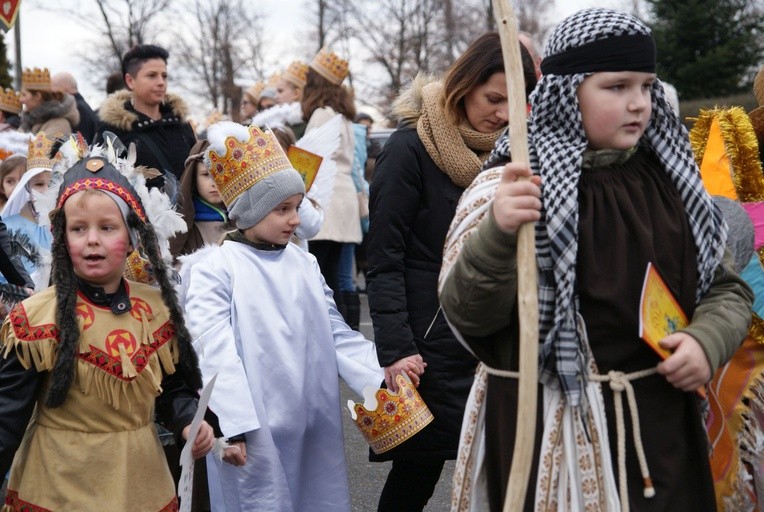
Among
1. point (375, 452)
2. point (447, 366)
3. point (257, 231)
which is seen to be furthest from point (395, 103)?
point (375, 452)

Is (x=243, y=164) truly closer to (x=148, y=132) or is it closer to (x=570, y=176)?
(x=570, y=176)

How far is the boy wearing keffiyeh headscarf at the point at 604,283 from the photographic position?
2.38 m

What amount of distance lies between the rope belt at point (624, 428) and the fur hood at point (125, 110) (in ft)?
14.8

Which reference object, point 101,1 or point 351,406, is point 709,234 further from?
point 101,1

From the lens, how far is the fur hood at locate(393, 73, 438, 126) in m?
3.97

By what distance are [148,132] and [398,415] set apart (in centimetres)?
333

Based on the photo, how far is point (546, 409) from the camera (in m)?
2.46

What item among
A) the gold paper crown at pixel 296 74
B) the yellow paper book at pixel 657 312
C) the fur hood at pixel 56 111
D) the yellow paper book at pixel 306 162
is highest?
the gold paper crown at pixel 296 74

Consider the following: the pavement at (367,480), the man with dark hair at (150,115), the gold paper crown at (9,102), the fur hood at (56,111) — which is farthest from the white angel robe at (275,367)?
the gold paper crown at (9,102)

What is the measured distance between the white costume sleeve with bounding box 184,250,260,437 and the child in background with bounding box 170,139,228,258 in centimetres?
97

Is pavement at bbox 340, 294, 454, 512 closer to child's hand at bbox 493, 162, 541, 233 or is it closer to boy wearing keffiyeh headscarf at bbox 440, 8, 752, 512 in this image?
boy wearing keffiyeh headscarf at bbox 440, 8, 752, 512

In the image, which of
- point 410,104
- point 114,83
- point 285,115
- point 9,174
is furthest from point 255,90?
point 410,104

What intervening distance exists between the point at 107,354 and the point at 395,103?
150cm

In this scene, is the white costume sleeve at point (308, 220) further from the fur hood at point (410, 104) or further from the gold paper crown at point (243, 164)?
the fur hood at point (410, 104)
